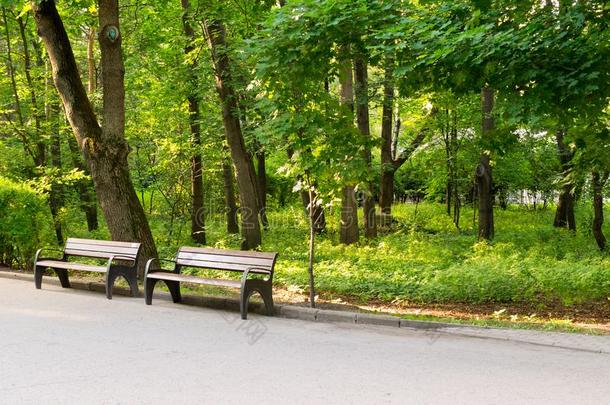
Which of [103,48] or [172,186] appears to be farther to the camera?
[172,186]

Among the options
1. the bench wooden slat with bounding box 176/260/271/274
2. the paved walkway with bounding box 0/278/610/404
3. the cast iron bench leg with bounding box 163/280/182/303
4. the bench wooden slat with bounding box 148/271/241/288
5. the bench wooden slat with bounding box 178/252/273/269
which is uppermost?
the bench wooden slat with bounding box 178/252/273/269

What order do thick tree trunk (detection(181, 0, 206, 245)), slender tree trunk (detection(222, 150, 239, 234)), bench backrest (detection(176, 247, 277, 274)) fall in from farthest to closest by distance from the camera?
1. slender tree trunk (detection(222, 150, 239, 234))
2. thick tree trunk (detection(181, 0, 206, 245))
3. bench backrest (detection(176, 247, 277, 274))

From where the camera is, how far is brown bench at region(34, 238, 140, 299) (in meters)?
8.89

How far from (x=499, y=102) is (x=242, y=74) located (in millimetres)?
7917

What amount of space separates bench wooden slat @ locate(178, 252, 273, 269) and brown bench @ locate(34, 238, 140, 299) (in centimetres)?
91

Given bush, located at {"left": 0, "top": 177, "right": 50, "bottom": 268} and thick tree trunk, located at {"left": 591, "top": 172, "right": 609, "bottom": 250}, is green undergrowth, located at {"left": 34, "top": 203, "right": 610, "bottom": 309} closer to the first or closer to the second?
thick tree trunk, located at {"left": 591, "top": 172, "right": 609, "bottom": 250}

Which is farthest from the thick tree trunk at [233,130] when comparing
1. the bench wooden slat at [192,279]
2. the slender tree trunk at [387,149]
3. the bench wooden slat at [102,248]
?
the bench wooden slat at [192,279]

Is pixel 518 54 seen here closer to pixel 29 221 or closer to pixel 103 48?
pixel 103 48

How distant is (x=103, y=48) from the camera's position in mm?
10164

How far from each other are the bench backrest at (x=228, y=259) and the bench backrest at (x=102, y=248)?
87 cm

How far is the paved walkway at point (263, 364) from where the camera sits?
4.60m

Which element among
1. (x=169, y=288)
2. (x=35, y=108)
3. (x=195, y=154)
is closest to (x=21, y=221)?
(x=169, y=288)

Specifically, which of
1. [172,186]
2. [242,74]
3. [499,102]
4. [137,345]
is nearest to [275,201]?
[172,186]

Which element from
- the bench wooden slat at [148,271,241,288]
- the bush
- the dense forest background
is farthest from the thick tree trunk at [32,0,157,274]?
the bench wooden slat at [148,271,241,288]
